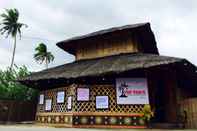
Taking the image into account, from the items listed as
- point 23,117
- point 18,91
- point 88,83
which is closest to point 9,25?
point 18,91

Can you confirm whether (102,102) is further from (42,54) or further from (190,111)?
(42,54)

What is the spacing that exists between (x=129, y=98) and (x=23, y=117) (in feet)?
33.5

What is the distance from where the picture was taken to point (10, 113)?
74.2 ft

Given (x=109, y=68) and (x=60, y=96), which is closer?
(x=109, y=68)

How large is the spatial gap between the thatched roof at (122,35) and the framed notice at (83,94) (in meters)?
4.60

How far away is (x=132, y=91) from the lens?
16.8 metres

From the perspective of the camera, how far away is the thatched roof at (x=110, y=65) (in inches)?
623

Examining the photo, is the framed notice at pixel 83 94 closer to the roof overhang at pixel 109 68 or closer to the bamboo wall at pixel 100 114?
the bamboo wall at pixel 100 114

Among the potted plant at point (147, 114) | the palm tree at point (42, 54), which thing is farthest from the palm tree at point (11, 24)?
the potted plant at point (147, 114)

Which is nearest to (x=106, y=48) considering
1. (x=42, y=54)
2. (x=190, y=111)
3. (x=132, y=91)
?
(x=132, y=91)

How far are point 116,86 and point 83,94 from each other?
1.91m

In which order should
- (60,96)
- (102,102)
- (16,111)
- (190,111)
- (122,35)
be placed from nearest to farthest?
(190,111), (102,102), (60,96), (122,35), (16,111)

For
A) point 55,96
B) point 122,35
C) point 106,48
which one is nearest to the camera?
point 55,96

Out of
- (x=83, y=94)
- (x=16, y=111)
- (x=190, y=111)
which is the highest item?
(x=83, y=94)
